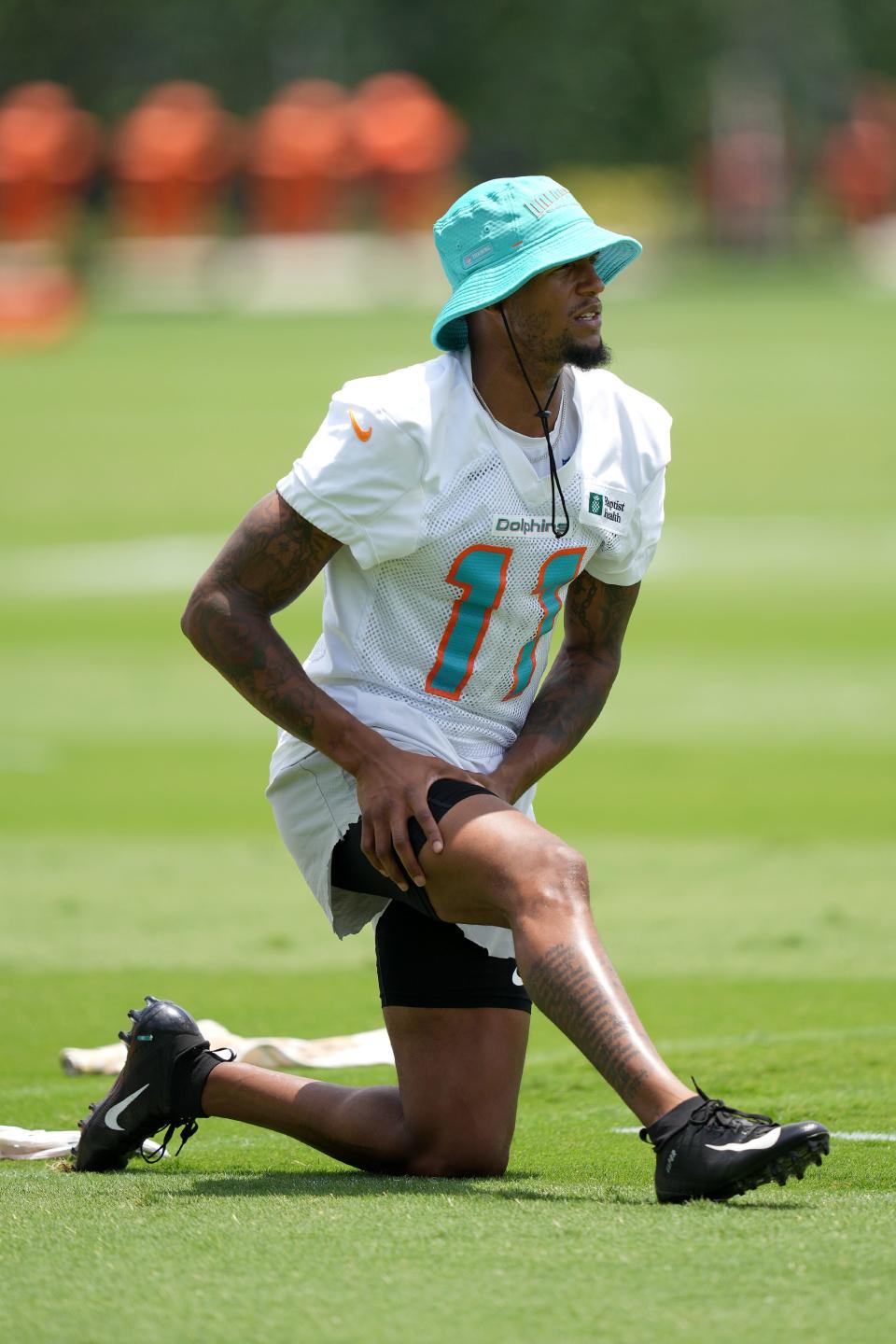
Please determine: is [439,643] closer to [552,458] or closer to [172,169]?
[552,458]

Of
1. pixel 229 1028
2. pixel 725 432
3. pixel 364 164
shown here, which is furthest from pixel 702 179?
pixel 229 1028

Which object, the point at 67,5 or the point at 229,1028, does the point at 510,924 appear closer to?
the point at 229,1028

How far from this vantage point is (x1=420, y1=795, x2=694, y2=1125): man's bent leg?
4.36 m

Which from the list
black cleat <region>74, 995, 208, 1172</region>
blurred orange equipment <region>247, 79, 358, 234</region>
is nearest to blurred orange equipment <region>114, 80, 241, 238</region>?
blurred orange equipment <region>247, 79, 358, 234</region>

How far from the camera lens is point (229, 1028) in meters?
6.68

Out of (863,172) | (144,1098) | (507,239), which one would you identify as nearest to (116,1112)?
(144,1098)

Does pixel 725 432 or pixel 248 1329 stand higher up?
pixel 725 432

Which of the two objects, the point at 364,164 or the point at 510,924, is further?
the point at 364,164

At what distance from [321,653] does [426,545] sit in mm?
425

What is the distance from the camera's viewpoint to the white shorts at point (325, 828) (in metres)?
5.18

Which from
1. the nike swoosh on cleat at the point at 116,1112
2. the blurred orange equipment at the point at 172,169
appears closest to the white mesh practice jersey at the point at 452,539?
the nike swoosh on cleat at the point at 116,1112

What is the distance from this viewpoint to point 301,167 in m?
53.7

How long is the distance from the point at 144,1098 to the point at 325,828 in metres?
0.71

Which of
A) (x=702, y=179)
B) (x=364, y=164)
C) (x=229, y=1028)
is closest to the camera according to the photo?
(x=229, y=1028)
